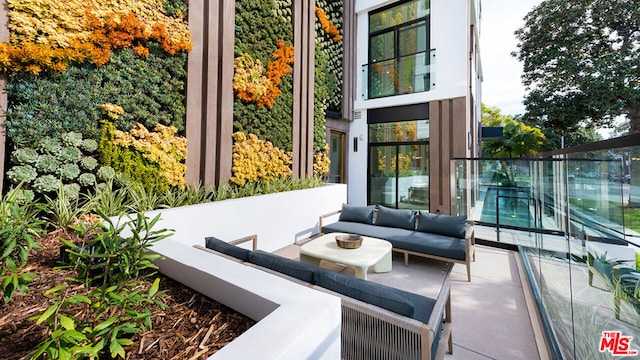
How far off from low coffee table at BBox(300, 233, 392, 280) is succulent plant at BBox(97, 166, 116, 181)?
274cm

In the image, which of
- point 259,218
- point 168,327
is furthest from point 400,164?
point 168,327

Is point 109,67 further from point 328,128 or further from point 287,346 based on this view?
point 328,128

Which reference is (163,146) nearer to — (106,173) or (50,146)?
(106,173)

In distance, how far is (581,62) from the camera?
12.5 meters

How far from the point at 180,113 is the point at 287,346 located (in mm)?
4294

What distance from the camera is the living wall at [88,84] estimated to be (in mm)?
2914

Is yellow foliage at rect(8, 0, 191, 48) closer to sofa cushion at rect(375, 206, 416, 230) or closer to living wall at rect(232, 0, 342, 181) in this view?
living wall at rect(232, 0, 342, 181)

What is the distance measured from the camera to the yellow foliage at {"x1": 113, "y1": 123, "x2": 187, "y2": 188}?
374cm

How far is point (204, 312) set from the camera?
1.49 metres

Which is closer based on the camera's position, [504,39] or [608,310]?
[608,310]

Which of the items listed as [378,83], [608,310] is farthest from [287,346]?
[378,83]

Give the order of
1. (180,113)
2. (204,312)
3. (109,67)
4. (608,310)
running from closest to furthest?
(204,312) → (608,310) → (109,67) → (180,113)

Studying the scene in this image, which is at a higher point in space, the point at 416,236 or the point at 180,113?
the point at 180,113

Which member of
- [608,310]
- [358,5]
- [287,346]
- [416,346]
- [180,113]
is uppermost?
[358,5]
